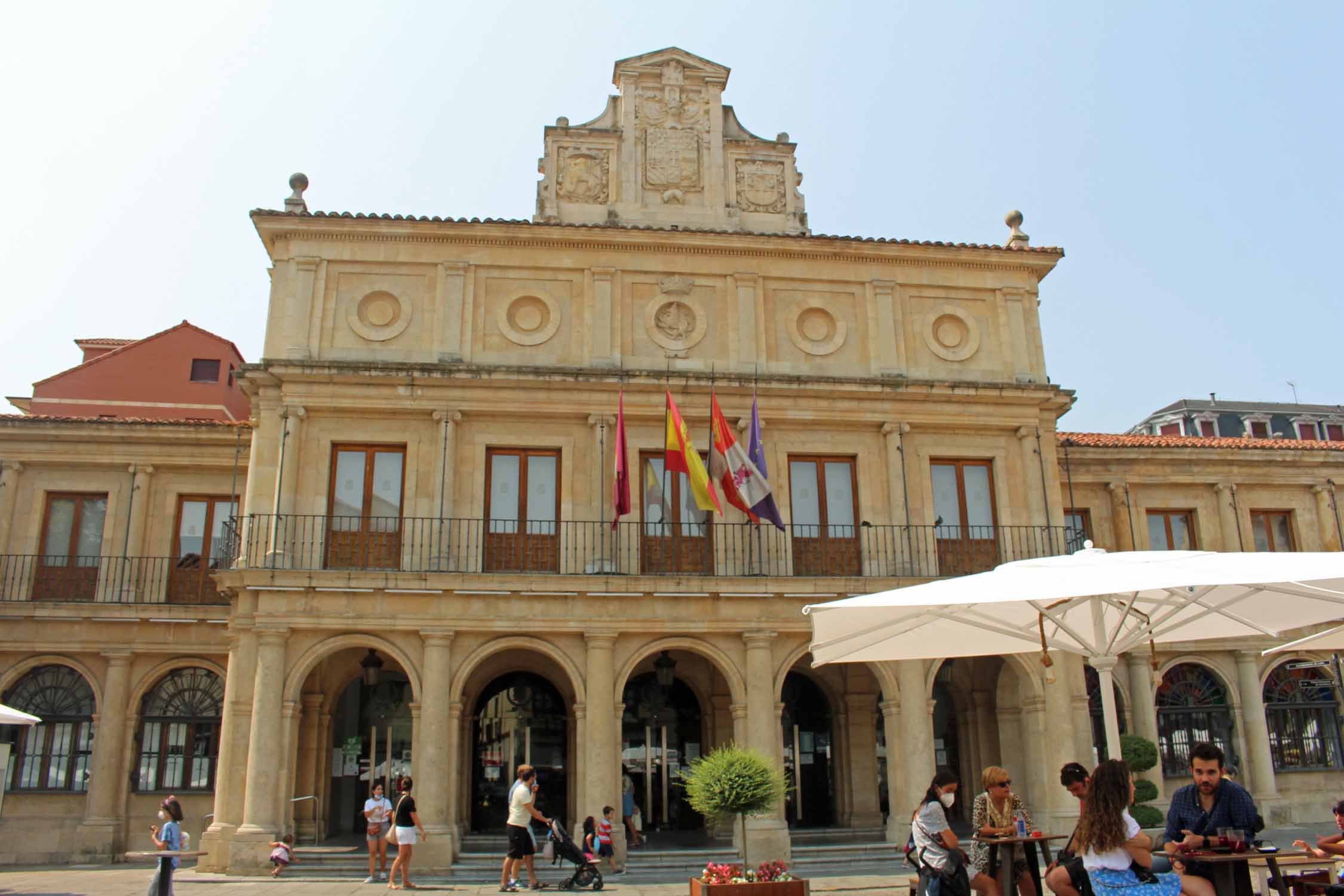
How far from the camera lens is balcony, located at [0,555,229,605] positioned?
21.4 meters

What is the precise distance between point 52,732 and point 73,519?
416 centimetres

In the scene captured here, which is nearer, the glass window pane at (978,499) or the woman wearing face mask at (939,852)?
Answer: the woman wearing face mask at (939,852)

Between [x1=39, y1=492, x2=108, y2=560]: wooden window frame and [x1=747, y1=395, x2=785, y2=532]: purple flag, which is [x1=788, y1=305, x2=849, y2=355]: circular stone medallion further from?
[x1=39, y1=492, x2=108, y2=560]: wooden window frame

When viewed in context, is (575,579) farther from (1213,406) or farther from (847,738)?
(1213,406)

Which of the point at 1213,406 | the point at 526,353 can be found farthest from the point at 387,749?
the point at 1213,406

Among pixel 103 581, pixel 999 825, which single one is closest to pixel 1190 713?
pixel 999 825

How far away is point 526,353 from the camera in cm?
1909

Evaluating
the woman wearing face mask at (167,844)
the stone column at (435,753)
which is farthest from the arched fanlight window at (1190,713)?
the woman wearing face mask at (167,844)

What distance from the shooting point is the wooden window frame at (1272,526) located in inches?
942

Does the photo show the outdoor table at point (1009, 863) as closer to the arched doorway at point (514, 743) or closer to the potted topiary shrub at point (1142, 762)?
the potted topiary shrub at point (1142, 762)

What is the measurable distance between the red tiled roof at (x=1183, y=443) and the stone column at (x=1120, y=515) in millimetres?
926

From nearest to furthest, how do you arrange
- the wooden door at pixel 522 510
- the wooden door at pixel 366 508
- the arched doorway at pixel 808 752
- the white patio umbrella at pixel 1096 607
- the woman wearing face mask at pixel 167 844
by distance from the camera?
the white patio umbrella at pixel 1096 607, the woman wearing face mask at pixel 167 844, the wooden door at pixel 366 508, the wooden door at pixel 522 510, the arched doorway at pixel 808 752

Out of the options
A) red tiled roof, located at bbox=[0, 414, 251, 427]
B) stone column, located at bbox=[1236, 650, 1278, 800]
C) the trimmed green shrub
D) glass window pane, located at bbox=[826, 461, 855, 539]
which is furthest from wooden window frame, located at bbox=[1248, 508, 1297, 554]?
red tiled roof, located at bbox=[0, 414, 251, 427]

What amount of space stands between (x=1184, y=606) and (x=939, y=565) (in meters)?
9.73
